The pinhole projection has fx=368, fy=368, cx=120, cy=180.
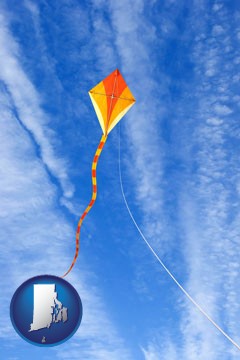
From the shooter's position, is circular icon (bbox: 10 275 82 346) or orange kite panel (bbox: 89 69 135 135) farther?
orange kite panel (bbox: 89 69 135 135)

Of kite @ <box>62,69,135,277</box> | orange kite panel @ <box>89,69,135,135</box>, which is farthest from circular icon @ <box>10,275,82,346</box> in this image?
orange kite panel @ <box>89,69,135,135</box>

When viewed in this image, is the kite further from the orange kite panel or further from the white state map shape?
the white state map shape

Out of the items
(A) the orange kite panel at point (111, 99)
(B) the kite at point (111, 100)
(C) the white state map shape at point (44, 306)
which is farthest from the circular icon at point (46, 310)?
(A) the orange kite panel at point (111, 99)

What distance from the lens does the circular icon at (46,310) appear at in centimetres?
891

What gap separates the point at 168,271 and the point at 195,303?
4.22 ft

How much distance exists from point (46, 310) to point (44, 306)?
0.11 m

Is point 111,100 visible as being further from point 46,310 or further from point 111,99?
point 46,310

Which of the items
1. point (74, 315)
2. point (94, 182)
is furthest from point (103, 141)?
point (74, 315)

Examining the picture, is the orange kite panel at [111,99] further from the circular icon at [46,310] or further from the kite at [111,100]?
the circular icon at [46,310]

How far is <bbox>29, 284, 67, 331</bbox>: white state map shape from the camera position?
8953 mm

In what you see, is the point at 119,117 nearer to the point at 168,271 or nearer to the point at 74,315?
the point at 168,271

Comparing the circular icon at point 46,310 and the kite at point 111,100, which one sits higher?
the kite at point 111,100

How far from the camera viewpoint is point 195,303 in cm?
965

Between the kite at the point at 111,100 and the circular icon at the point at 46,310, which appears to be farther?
the kite at the point at 111,100
